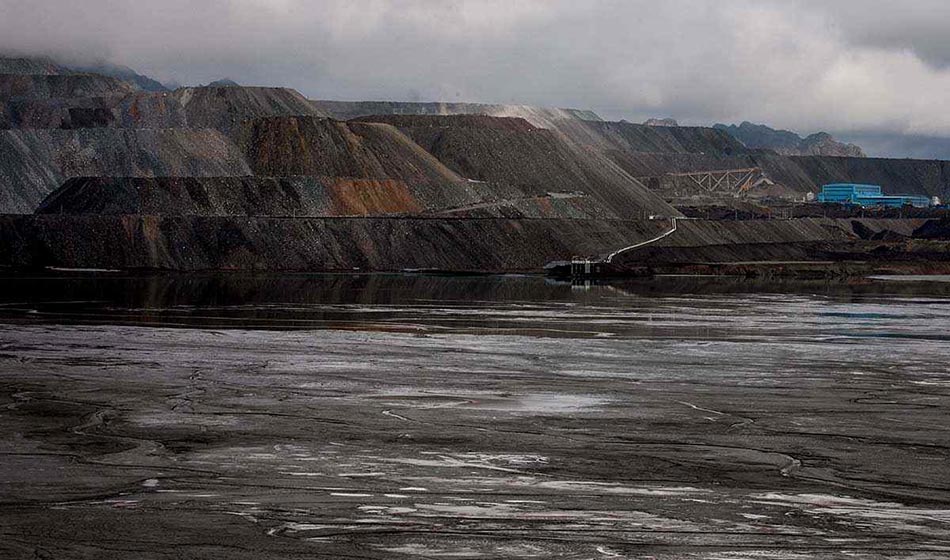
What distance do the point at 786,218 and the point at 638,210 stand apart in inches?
686

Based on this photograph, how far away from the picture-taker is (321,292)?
5734 cm

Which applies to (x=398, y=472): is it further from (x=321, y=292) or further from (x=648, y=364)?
(x=321, y=292)

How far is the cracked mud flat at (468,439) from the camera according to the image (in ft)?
45.9

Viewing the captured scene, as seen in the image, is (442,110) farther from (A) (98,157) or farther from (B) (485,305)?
(B) (485,305)

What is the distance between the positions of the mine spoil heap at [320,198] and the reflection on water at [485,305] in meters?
9.18

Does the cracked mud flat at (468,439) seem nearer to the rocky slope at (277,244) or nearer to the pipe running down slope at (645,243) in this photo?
the rocky slope at (277,244)

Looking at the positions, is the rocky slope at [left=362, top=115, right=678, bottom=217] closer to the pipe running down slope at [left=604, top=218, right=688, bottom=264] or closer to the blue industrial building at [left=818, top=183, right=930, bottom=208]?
the pipe running down slope at [left=604, top=218, right=688, bottom=264]

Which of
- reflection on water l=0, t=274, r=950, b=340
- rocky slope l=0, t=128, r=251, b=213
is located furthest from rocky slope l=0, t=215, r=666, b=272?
rocky slope l=0, t=128, r=251, b=213

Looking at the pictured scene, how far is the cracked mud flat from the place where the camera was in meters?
14.0

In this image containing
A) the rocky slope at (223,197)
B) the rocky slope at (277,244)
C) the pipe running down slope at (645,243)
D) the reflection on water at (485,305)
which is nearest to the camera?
the reflection on water at (485,305)

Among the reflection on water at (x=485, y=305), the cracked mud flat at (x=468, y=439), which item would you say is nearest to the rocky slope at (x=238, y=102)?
the reflection on water at (x=485, y=305)

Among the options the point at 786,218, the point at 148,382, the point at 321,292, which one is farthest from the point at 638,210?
the point at 148,382

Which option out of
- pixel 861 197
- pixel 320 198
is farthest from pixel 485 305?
pixel 861 197

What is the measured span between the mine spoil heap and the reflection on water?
9181 millimetres
